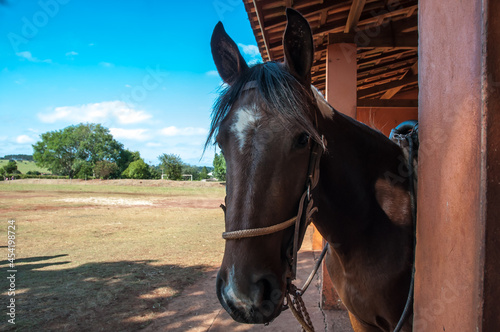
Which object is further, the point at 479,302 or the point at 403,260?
the point at 403,260

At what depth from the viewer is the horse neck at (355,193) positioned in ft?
5.37

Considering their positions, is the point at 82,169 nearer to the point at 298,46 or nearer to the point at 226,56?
the point at 226,56

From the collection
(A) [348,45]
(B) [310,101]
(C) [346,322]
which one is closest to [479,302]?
(B) [310,101]

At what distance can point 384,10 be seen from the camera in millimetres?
3832

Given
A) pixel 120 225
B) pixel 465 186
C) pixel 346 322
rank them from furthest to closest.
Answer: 1. pixel 120 225
2. pixel 346 322
3. pixel 465 186

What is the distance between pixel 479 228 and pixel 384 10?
3.94 m

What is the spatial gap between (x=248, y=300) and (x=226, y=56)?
1.39 m

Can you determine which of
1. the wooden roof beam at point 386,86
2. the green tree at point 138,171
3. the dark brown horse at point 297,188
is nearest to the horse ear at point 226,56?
the dark brown horse at point 297,188

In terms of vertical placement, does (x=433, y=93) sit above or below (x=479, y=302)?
above

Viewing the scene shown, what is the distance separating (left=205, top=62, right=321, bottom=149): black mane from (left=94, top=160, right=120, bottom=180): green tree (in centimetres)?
5460

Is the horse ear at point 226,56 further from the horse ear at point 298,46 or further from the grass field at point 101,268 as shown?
the grass field at point 101,268

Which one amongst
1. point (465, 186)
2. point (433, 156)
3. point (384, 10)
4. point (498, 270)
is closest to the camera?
point (498, 270)

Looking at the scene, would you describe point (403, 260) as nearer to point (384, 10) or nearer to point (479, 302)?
point (479, 302)

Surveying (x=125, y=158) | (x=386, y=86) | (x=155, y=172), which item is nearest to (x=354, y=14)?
(x=386, y=86)
